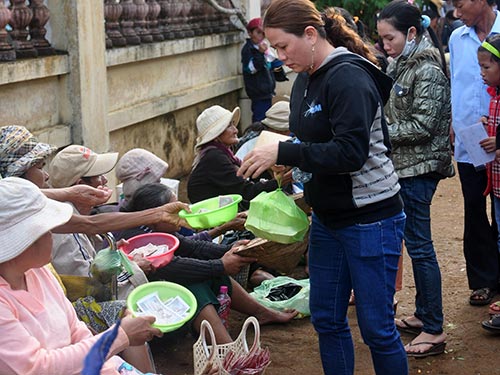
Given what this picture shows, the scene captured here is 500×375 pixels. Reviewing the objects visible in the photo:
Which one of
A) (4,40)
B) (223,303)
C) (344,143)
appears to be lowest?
(223,303)

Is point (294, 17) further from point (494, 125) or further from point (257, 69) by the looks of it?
point (257, 69)

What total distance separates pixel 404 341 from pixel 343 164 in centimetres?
220

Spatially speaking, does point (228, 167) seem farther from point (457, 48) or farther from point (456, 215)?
point (456, 215)

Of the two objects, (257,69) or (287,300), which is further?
(257,69)

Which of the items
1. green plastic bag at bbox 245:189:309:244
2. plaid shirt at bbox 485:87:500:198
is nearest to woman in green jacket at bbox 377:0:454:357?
plaid shirt at bbox 485:87:500:198

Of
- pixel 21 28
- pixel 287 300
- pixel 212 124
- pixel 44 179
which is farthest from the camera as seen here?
pixel 21 28

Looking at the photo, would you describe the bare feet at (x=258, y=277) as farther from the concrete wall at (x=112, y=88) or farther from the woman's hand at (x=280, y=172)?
the concrete wall at (x=112, y=88)

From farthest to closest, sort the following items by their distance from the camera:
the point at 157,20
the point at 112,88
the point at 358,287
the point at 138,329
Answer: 1. the point at 157,20
2. the point at 112,88
3. the point at 358,287
4. the point at 138,329

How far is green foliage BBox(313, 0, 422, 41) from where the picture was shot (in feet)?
49.4

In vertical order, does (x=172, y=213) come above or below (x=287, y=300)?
above

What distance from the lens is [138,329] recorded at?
345 cm

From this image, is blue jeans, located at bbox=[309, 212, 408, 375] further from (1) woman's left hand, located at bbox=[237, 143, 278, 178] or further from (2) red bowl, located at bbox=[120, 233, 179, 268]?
(2) red bowl, located at bbox=[120, 233, 179, 268]

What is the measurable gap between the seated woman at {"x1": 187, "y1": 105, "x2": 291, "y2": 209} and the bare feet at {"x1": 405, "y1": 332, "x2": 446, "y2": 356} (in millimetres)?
1597

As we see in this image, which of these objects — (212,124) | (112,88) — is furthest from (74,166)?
(112,88)
